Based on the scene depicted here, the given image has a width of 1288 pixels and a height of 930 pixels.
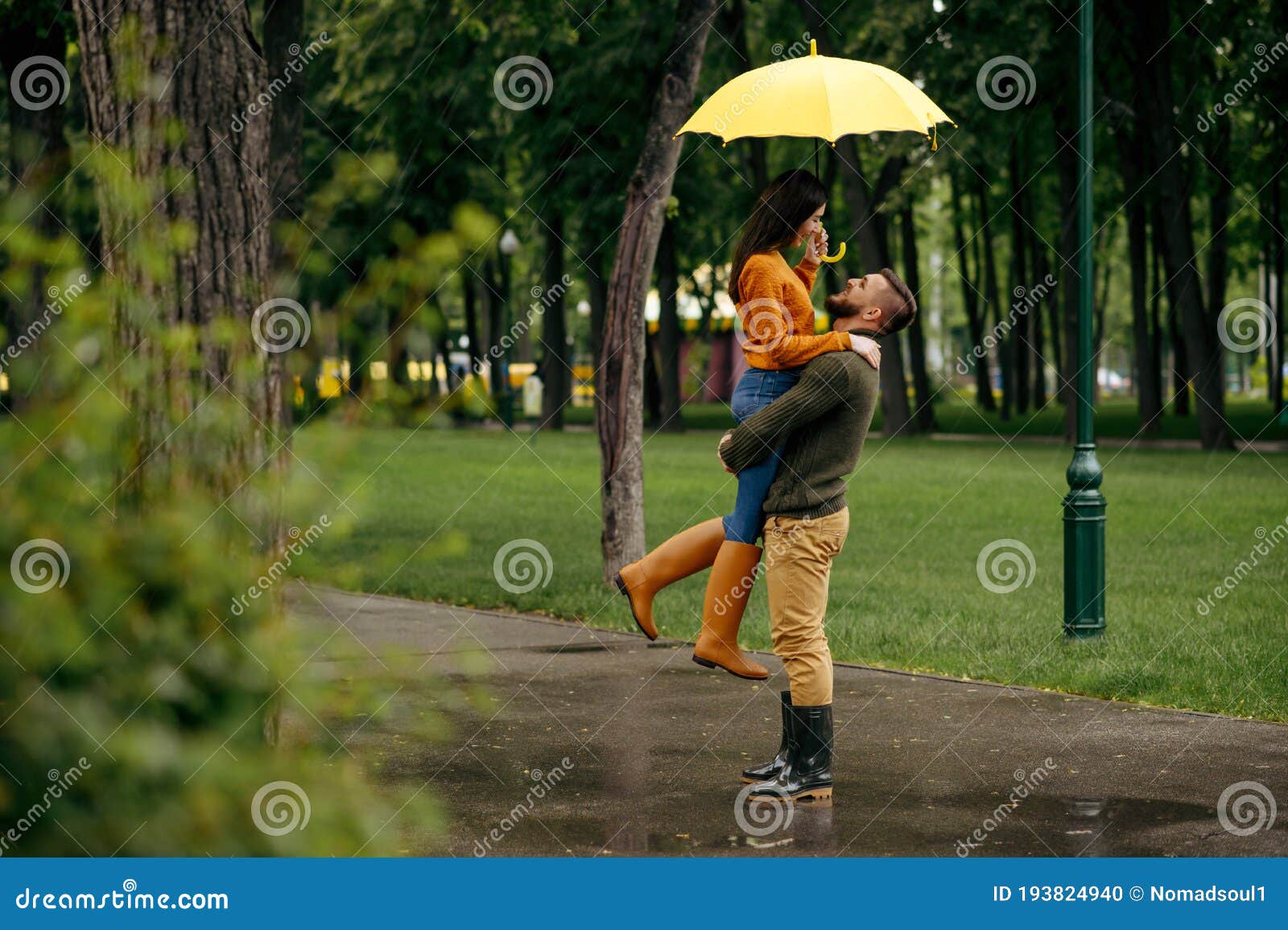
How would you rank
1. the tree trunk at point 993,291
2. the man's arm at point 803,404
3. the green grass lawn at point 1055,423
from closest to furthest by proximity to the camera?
the man's arm at point 803,404
the green grass lawn at point 1055,423
the tree trunk at point 993,291

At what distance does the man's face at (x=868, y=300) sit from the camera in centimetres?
589

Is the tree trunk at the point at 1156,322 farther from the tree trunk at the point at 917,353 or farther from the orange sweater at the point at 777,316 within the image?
the orange sweater at the point at 777,316

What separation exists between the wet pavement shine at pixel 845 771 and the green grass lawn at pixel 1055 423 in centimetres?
2607

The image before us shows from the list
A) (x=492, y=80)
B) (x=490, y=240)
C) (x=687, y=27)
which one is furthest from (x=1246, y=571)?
(x=492, y=80)

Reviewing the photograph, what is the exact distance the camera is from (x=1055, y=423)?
1746 inches

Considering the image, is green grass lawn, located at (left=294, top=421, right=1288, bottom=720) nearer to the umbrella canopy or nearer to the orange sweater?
the orange sweater

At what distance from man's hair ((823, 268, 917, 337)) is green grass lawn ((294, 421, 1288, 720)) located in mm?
1699

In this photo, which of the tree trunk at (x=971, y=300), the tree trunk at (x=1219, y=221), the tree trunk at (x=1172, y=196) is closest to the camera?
the tree trunk at (x=1172, y=196)

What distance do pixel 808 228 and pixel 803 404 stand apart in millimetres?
657

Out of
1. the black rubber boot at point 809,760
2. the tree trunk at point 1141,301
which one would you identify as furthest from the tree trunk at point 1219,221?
the black rubber boot at point 809,760

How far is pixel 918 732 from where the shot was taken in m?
7.11

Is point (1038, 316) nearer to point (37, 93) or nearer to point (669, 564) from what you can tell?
point (37, 93)

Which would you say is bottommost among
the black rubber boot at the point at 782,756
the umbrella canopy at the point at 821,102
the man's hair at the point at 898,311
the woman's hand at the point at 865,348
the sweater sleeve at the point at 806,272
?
the black rubber boot at the point at 782,756

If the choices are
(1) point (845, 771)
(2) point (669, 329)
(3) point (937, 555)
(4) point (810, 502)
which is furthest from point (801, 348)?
(2) point (669, 329)
